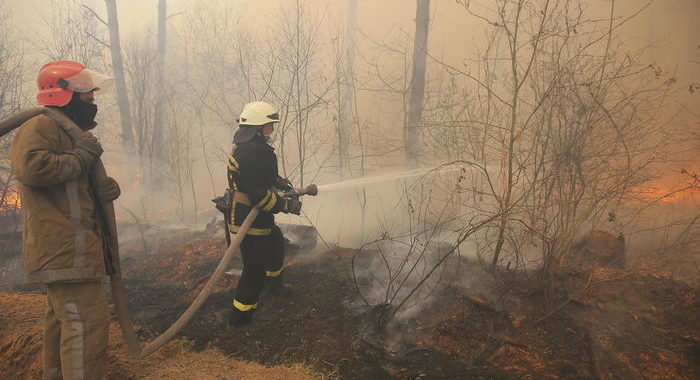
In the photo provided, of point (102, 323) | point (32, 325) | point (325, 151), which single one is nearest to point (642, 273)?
point (102, 323)

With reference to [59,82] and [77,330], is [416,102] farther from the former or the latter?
[77,330]

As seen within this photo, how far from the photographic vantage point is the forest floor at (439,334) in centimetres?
319

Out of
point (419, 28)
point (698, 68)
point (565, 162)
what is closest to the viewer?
point (565, 162)

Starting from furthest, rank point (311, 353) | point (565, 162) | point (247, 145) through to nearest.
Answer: point (565, 162) < point (247, 145) < point (311, 353)

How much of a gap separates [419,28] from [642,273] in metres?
6.22

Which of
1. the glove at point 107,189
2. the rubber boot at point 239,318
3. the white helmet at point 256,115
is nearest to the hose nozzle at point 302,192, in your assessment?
the white helmet at point 256,115

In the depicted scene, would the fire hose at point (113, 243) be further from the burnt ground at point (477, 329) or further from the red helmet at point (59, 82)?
the burnt ground at point (477, 329)

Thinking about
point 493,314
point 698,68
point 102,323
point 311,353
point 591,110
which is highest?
point 698,68

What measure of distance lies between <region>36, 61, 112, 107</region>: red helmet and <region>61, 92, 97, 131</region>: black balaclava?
0.15 feet

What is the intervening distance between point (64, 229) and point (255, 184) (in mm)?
1557

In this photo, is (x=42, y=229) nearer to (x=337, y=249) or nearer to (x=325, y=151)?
(x=337, y=249)

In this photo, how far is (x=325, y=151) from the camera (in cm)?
1171

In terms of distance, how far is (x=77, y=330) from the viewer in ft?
8.39

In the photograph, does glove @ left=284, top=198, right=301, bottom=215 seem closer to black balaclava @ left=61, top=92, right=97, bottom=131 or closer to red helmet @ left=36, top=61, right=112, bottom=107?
black balaclava @ left=61, top=92, right=97, bottom=131
